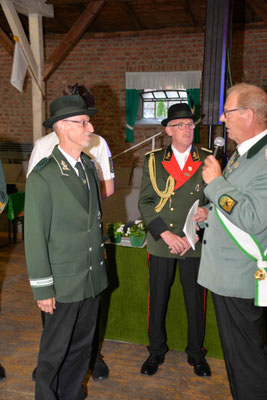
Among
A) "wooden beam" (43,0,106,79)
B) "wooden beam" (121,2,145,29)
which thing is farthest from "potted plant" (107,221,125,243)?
"wooden beam" (121,2,145,29)

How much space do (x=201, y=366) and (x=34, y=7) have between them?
6379 millimetres

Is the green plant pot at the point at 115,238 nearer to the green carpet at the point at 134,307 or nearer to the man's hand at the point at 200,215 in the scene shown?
the green carpet at the point at 134,307

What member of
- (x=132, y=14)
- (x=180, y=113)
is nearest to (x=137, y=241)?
(x=180, y=113)

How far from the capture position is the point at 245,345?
1704 millimetres

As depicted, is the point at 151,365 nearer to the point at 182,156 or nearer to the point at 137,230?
the point at 137,230

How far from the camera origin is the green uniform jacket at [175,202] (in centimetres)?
241

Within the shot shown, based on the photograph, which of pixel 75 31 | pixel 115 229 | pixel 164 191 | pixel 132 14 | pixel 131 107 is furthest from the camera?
pixel 131 107

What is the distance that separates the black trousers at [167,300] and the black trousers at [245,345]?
26.8 inches

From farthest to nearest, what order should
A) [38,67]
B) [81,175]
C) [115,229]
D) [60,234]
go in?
[38,67]
[115,229]
[81,175]
[60,234]

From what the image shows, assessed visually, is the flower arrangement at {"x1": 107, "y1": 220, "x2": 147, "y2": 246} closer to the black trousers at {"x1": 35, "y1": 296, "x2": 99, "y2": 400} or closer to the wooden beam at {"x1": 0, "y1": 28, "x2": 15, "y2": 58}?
the black trousers at {"x1": 35, "y1": 296, "x2": 99, "y2": 400}

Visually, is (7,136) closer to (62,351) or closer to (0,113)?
(0,113)

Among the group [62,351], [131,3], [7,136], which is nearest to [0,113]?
[7,136]

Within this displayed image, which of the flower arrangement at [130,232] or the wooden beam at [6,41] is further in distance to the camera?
the wooden beam at [6,41]

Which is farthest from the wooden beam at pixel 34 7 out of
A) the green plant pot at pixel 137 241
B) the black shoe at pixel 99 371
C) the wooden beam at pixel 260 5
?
the black shoe at pixel 99 371
